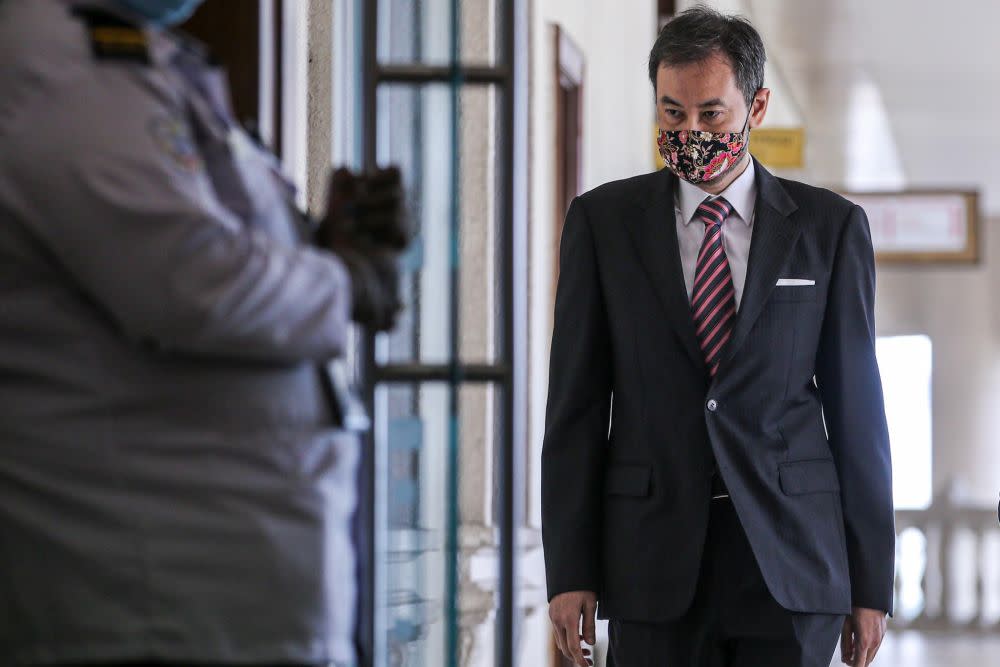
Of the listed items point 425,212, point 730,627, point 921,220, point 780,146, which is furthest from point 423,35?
point 921,220

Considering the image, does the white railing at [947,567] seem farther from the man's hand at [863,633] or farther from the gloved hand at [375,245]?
the gloved hand at [375,245]

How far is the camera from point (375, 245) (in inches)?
55.8

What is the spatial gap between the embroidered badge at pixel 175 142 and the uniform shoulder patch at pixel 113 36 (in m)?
0.06

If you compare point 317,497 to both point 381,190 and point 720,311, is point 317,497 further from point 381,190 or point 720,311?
point 720,311

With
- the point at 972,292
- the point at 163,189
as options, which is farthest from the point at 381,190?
the point at 972,292

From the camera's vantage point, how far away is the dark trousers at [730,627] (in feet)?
6.84

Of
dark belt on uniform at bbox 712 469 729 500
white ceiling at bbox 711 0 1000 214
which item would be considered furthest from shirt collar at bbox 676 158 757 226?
white ceiling at bbox 711 0 1000 214

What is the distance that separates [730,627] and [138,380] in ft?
3.65

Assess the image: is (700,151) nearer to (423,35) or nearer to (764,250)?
(764,250)

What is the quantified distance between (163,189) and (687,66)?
47.4 inches

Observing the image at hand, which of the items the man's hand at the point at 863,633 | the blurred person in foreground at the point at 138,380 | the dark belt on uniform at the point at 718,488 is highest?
the blurred person in foreground at the point at 138,380

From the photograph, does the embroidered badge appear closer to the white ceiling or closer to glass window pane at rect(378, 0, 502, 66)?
glass window pane at rect(378, 0, 502, 66)

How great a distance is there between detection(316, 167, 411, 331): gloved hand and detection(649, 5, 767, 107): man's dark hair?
93 centimetres

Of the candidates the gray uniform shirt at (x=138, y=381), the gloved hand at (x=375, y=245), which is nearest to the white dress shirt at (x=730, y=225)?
the gloved hand at (x=375, y=245)
